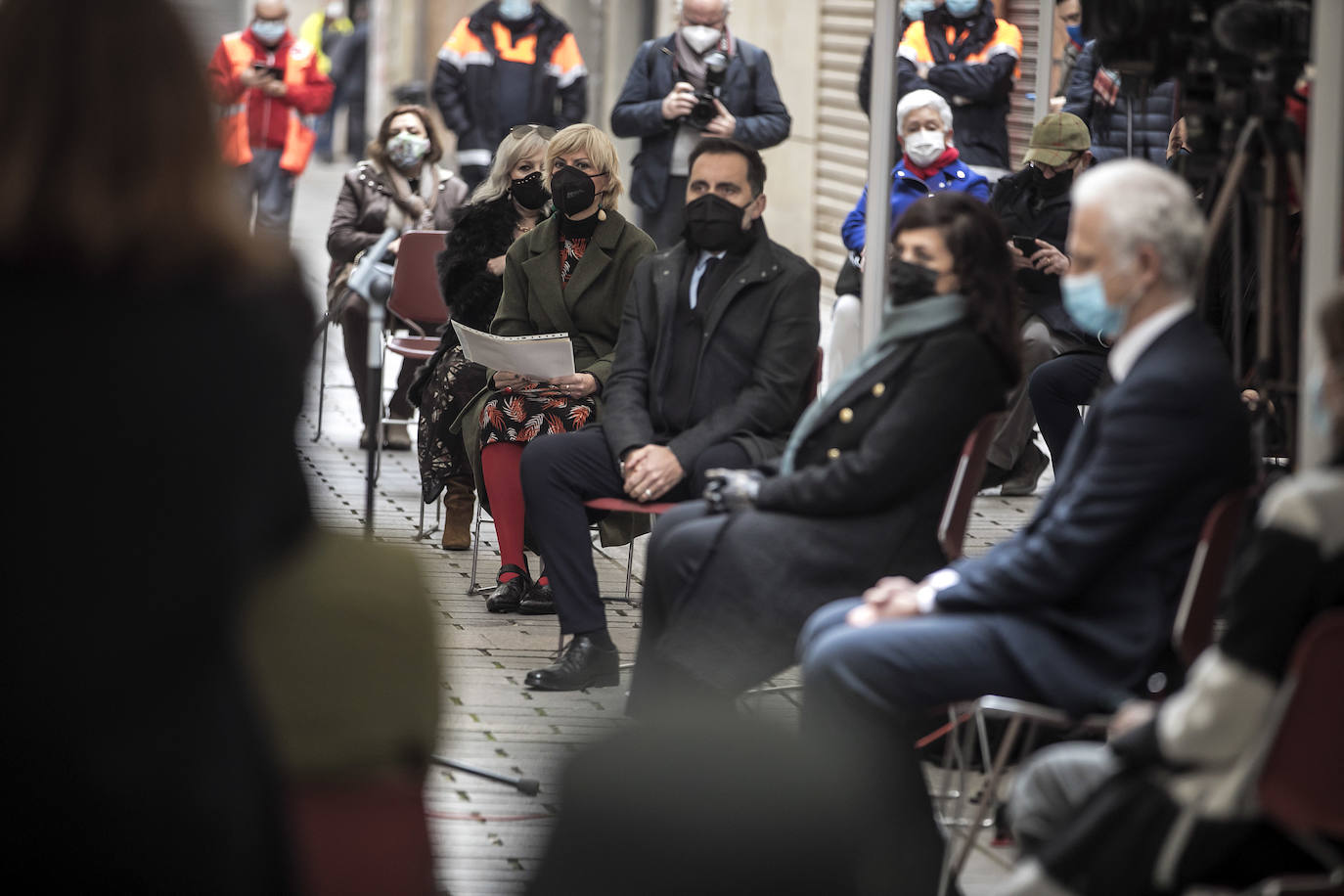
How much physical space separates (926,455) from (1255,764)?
1825mm

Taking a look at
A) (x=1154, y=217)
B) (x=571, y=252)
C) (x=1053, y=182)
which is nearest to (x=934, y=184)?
(x=1053, y=182)

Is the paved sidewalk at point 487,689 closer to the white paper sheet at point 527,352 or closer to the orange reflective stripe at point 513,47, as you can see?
the white paper sheet at point 527,352

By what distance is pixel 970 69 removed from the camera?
33.3 feet

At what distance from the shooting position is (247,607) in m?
2.39

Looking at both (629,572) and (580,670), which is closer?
(580,670)

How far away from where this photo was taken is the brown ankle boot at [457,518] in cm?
759

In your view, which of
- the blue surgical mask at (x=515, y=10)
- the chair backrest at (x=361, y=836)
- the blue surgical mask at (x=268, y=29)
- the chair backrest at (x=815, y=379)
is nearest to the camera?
the chair backrest at (x=361, y=836)

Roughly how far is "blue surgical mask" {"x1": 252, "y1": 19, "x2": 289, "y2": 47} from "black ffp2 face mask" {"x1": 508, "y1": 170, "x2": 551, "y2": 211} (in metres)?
6.27

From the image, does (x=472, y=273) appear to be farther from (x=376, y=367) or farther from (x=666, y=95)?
(x=666, y=95)

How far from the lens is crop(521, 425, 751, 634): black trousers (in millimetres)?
5730

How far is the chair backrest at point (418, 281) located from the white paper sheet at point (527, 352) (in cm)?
229

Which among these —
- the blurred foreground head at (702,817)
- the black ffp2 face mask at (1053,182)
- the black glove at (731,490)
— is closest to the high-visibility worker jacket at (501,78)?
the black ffp2 face mask at (1053,182)

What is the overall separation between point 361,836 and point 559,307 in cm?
414

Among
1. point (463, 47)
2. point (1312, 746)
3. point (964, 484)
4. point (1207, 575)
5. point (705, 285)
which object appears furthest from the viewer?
point (463, 47)
